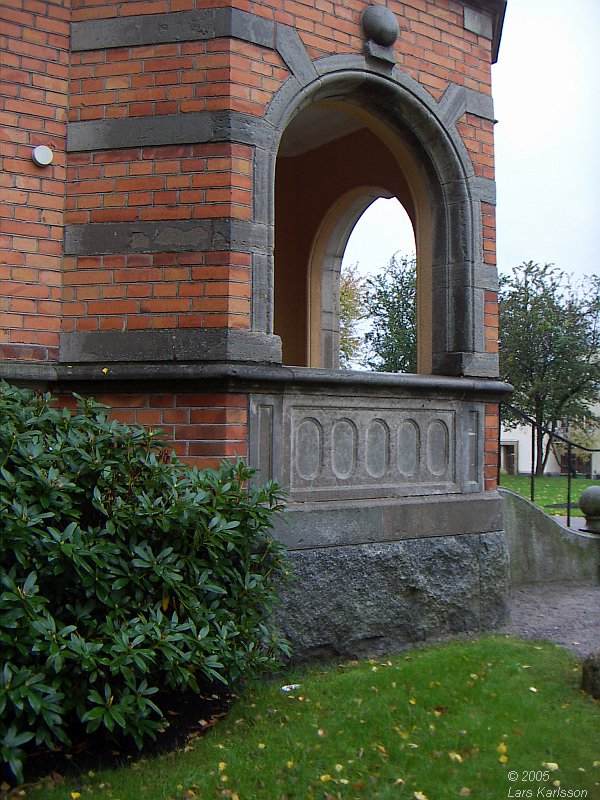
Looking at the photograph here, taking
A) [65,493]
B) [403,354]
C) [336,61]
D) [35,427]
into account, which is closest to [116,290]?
[35,427]

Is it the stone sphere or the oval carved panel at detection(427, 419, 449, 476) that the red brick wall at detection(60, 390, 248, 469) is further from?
the stone sphere

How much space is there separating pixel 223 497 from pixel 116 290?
5.18 feet

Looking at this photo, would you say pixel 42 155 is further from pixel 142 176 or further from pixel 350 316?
pixel 350 316

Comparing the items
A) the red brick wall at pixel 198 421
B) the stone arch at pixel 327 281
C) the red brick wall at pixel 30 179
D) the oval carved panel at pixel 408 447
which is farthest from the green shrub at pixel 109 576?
the stone arch at pixel 327 281

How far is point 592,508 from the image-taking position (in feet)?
23.8

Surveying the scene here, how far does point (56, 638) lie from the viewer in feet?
10.3

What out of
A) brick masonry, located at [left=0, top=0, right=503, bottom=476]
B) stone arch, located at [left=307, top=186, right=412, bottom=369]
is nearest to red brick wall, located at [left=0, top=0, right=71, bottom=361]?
brick masonry, located at [left=0, top=0, right=503, bottom=476]

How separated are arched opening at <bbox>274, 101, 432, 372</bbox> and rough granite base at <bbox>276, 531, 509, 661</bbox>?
3198 mm

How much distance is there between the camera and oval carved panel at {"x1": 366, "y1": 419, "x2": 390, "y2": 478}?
511 cm

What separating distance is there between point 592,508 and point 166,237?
15.8ft

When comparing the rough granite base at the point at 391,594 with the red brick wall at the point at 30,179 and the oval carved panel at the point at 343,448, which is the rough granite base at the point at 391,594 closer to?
the oval carved panel at the point at 343,448

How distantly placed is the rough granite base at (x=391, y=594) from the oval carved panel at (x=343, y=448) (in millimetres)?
488

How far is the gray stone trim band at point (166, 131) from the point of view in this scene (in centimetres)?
456

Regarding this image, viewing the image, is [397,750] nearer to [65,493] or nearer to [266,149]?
[65,493]
